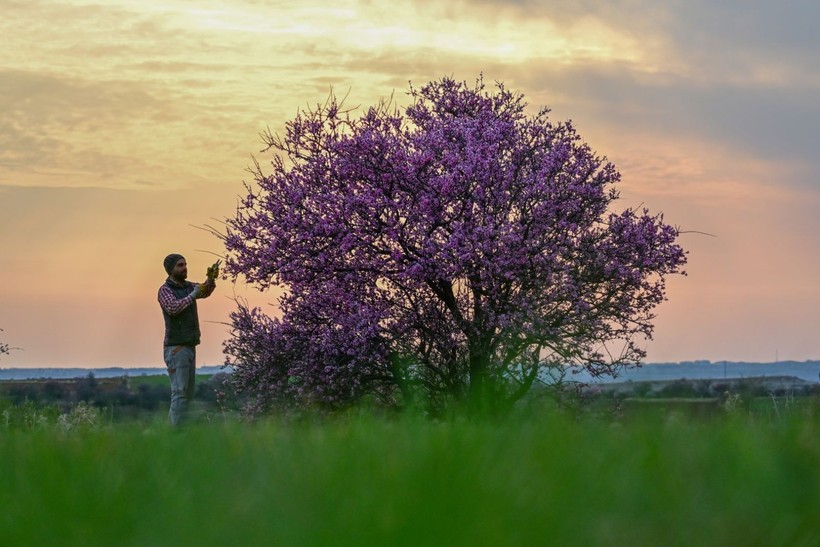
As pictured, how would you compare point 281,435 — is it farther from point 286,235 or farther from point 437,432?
point 286,235

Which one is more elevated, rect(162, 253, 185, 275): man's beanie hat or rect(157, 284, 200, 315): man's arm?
rect(162, 253, 185, 275): man's beanie hat

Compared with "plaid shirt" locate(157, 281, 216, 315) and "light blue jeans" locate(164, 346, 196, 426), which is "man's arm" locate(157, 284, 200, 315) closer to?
"plaid shirt" locate(157, 281, 216, 315)

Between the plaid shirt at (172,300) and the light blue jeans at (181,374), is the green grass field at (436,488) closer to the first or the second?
the plaid shirt at (172,300)

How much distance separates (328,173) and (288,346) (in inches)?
168

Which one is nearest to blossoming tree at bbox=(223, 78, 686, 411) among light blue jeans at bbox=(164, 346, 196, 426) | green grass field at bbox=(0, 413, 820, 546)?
light blue jeans at bbox=(164, 346, 196, 426)

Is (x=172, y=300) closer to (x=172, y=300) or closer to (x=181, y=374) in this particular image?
(x=172, y=300)

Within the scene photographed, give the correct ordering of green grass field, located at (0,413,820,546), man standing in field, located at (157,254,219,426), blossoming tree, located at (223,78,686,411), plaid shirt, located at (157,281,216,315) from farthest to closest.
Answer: blossoming tree, located at (223,78,686,411) < man standing in field, located at (157,254,219,426) < plaid shirt, located at (157,281,216,315) < green grass field, located at (0,413,820,546)

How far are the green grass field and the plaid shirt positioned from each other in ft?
35.9

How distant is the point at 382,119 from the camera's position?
77.5 feet

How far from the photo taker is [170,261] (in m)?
15.2

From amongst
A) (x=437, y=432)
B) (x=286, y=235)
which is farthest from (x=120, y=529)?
(x=286, y=235)

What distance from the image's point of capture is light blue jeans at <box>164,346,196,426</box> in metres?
15.0

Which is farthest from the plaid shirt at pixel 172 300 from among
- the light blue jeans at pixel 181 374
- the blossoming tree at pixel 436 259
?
the blossoming tree at pixel 436 259

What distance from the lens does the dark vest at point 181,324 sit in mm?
15039
